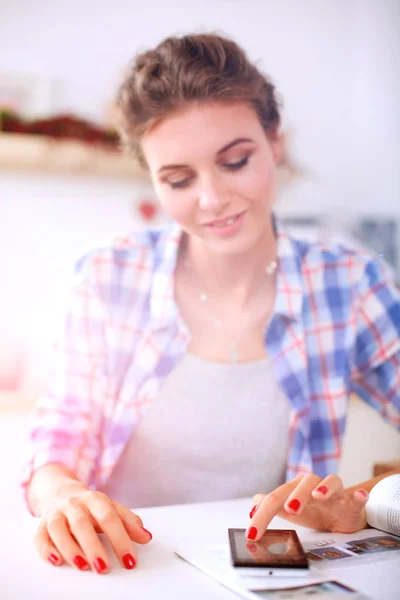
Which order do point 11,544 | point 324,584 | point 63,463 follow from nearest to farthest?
1. point 324,584
2. point 11,544
3. point 63,463

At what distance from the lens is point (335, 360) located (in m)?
1.16

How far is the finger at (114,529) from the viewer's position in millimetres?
628

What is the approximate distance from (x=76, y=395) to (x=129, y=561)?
46 centimetres

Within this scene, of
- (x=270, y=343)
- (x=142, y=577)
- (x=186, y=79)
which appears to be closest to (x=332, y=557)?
(x=142, y=577)

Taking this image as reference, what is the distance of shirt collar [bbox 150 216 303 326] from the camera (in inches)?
44.8

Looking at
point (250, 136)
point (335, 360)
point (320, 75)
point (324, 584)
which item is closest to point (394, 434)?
point (335, 360)

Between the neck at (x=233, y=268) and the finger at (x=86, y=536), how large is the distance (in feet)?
1.92

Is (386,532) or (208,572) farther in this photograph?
(386,532)

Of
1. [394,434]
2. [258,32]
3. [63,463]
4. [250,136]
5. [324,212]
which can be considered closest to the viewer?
[63,463]

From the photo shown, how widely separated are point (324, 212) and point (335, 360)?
97 cm

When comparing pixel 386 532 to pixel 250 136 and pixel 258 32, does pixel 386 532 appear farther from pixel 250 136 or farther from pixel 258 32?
pixel 258 32

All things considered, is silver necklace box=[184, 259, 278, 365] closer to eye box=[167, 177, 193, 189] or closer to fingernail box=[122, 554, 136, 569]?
eye box=[167, 177, 193, 189]

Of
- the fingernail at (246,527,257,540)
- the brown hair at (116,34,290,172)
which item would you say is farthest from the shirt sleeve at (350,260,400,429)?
the fingernail at (246,527,257,540)

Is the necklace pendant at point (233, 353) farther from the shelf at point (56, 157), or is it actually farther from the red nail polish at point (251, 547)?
the shelf at point (56, 157)
